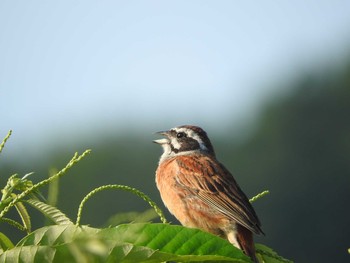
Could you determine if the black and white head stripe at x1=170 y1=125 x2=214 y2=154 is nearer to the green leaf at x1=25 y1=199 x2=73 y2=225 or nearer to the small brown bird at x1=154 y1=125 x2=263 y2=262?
the small brown bird at x1=154 y1=125 x2=263 y2=262

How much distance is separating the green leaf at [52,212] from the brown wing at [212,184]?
342 cm

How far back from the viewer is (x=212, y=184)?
20.0 ft

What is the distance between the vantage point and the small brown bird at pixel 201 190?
523 centimetres

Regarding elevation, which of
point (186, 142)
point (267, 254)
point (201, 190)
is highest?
point (267, 254)

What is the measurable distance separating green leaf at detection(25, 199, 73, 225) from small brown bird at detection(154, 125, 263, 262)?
2.68m

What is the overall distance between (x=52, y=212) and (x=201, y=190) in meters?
4.11

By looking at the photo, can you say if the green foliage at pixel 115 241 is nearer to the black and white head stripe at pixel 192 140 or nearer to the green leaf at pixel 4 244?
the green leaf at pixel 4 244

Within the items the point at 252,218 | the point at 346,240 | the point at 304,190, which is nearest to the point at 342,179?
the point at 304,190

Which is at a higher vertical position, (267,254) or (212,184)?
(267,254)

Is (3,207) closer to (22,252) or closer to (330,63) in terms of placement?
(22,252)

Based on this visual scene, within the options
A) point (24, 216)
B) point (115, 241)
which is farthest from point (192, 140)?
point (115, 241)

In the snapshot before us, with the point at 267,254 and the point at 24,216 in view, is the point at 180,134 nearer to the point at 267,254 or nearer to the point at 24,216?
the point at 267,254

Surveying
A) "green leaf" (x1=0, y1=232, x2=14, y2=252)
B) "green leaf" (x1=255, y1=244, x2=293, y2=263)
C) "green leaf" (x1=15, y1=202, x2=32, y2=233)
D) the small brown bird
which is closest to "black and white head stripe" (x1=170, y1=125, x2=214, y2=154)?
the small brown bird

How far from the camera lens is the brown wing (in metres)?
5.64
